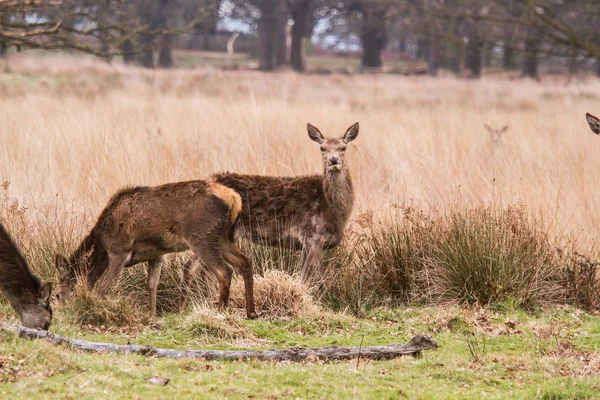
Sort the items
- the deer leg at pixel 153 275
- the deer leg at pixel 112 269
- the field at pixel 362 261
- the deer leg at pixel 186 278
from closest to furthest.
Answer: the field at pixel 362 261, the deer leg at pixel 112 269, the deer leg at pixel 153 275, the deer leg at pixel 186 278

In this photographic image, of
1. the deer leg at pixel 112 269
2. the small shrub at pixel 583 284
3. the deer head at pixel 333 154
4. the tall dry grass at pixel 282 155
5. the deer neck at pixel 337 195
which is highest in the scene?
the deer head at pixel 333 154

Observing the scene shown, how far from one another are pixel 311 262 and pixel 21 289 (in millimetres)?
2570

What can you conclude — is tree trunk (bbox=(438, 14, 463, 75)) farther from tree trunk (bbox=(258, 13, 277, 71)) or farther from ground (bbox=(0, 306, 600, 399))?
ground (bbox=(0, 306, 600, 399))

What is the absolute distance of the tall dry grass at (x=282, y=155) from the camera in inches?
400

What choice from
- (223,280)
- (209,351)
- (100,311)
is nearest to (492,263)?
(223,280)

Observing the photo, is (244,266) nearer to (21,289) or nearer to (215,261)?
(215,261)

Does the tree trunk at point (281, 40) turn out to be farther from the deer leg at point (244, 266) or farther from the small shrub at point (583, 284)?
the deer leg at point (244, 266)

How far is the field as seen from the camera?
615 cm

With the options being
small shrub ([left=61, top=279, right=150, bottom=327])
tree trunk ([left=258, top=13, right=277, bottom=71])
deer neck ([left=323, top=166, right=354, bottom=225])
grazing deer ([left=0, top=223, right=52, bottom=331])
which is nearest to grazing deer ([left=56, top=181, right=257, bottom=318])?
small shrub ([left=61, top=279, right=150, bottom=327])

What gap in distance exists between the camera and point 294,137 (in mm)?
14320

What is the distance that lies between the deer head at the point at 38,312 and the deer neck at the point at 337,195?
105 inches

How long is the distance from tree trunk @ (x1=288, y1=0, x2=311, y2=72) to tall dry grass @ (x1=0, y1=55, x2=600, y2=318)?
1057 inches

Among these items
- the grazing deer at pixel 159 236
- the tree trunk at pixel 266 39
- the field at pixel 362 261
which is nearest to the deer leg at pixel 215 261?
the grazing deer at pixel 159 236

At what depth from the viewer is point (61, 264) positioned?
8.07 metres
